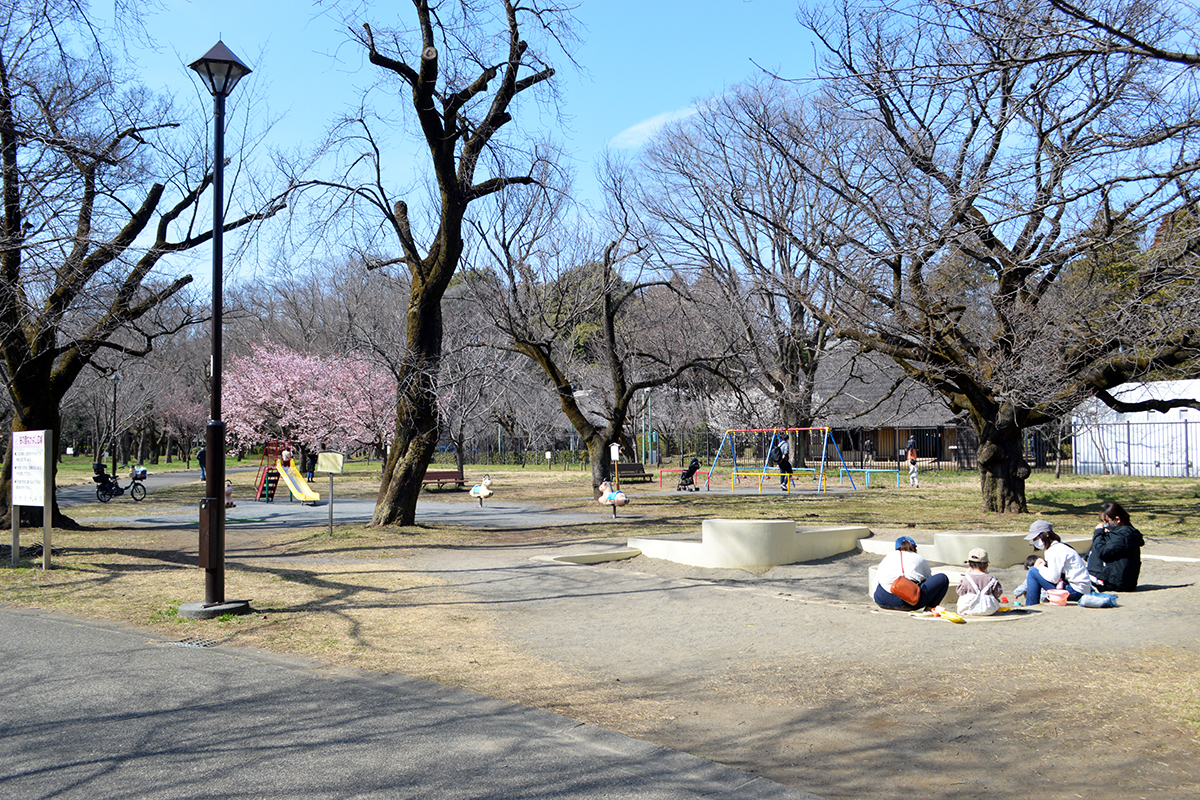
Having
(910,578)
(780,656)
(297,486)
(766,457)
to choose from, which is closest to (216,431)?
(780,656)

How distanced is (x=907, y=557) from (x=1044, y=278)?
9.59m

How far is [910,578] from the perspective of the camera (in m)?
9.82

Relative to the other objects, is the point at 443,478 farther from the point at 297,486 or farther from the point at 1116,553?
the point at 1116,553

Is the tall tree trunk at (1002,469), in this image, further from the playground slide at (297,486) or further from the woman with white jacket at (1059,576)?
the playground slide at (297,486)

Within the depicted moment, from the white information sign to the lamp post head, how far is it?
5.71 m

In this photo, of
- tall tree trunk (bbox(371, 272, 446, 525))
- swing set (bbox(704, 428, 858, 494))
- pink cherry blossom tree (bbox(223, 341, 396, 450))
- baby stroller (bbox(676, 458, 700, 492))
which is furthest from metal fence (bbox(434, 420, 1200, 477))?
tall tree trunk (bbox(371, 272, 446, 525))

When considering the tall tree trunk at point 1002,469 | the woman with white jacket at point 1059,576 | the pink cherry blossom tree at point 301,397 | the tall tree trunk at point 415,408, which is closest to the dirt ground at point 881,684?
the woman with white jacket at point 1059,576

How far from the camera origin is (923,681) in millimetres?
6770

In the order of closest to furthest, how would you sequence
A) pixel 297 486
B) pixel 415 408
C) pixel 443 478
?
pixel 415 408 < pixel 297 486 < pixel 443 478

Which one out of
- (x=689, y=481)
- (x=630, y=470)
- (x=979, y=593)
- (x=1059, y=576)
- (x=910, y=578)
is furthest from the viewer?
(x=630, y=470)

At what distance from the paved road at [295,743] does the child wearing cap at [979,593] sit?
5.58 m

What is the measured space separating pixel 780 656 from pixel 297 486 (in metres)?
23.6

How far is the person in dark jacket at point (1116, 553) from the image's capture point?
10195 mm

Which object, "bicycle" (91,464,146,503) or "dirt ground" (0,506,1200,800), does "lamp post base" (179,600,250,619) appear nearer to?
"dirt ground" (0,506,1200,800)
